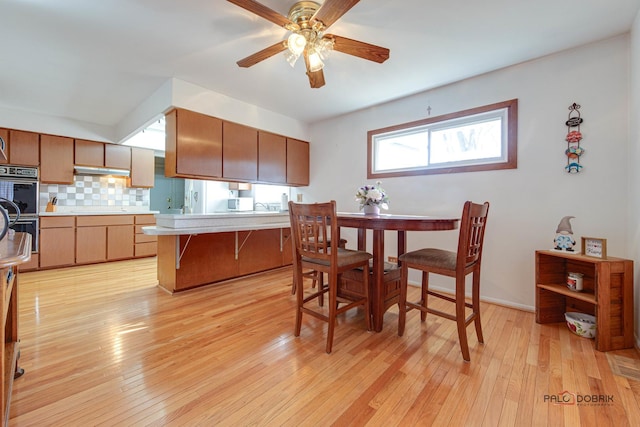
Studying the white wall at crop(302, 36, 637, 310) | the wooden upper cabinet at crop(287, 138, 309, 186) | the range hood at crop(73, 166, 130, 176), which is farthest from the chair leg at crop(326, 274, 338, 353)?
the range hood at crop(73, 166, 130, 176)

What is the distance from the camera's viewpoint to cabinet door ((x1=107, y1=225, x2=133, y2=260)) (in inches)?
176

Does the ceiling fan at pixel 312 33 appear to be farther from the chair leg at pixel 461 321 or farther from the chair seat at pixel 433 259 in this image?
the chair leg at pixel 461 321

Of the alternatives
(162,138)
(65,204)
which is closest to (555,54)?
(162,138)

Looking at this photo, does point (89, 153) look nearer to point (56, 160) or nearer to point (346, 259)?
point (56, 160)

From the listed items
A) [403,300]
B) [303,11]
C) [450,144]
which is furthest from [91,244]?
[450,144]

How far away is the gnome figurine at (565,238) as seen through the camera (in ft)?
7.03

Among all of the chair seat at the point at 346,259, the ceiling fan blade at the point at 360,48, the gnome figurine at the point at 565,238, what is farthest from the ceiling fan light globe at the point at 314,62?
the gnome figurine at the point at 565,238

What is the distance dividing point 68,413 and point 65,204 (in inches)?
183

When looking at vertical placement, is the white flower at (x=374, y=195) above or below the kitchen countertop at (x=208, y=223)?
above

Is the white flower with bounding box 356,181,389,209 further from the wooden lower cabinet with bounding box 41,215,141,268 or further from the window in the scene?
the wooden lower cabinet with bounding box 41,215,141,268

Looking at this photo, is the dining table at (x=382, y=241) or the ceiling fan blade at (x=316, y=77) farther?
the ceiling fan blade at (x=316, y=77)

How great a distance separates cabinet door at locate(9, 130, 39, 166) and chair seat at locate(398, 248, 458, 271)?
5.41 meters

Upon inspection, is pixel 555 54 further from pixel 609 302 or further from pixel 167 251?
pixel 167 251

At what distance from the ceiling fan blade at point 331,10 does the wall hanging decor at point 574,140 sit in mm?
2207
